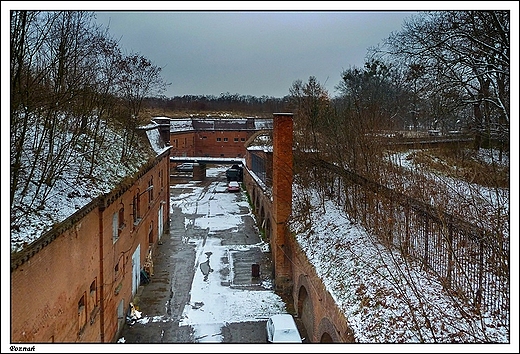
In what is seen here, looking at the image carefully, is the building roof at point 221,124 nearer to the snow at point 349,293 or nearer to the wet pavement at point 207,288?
the wet pavement at point 207,288

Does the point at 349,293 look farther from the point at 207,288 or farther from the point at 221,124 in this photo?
the point at 221,124

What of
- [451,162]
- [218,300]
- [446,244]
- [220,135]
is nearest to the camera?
[446,244]

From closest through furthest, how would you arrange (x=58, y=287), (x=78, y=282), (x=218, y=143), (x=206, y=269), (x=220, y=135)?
1. (x=58, y=287)
2. (x=78, y=282)
3. (x=206, y=269)
4. (x=220, y=135)
5. (x=218, y=143)

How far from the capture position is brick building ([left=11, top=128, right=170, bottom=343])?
23.3 ft

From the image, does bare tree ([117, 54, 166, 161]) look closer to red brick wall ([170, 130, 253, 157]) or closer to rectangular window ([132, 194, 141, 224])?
rectangular window ([132, 194, 141, 224])

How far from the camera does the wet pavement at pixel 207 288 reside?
1280 cm

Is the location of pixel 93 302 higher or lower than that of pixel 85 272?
lower

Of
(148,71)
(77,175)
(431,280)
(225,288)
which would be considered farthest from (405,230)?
(148,71)

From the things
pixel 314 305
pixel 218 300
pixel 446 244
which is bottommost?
pixel 218 300

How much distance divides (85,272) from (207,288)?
6576mm

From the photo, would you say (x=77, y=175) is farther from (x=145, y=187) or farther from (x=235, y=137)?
(x=235, y=137)

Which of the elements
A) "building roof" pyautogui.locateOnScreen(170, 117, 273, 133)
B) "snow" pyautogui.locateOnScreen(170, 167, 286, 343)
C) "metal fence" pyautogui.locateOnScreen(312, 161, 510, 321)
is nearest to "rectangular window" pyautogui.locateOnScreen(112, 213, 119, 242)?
"snow" pyautogui.locateOnScreen(170, 167, 286, 343)

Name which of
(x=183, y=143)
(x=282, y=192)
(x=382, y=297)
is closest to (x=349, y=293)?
(x=382, y=297)

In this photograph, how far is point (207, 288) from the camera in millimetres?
15977
